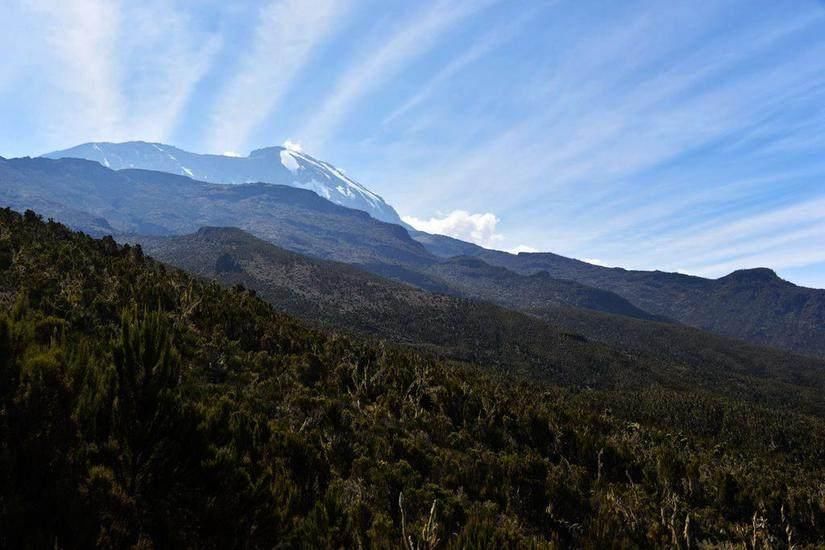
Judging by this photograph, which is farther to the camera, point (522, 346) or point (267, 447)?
point (522, 346)

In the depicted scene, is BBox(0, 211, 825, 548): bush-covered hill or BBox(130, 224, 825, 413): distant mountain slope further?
BBox(130, 224, 825, 413): distant mountain slope

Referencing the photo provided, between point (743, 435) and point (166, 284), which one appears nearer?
point (166, 284)

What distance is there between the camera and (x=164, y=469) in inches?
308

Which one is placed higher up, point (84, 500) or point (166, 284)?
point (166, 284)

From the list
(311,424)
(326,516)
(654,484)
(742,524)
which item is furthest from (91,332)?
(742,524)

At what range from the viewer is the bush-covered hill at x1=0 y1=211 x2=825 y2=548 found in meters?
7.64

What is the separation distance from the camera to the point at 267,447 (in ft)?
41.3

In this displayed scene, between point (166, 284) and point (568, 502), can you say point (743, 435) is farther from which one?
point (166, 284)

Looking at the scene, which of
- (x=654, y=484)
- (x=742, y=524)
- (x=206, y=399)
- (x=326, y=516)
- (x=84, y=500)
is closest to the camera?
(x=84, y=500)

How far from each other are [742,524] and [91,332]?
82.7ft

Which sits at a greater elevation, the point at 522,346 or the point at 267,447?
the point at 267,447

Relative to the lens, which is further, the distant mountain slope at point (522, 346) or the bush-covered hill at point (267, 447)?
the distant mountain slope at point (522, 346)

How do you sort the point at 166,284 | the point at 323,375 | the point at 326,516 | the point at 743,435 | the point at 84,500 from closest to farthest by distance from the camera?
1. the point at 84,500
2. the point at 326,516
3. the point at 323,375
4. the point at 166,284
5. the point at 743,435

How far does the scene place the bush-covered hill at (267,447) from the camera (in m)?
7.64
